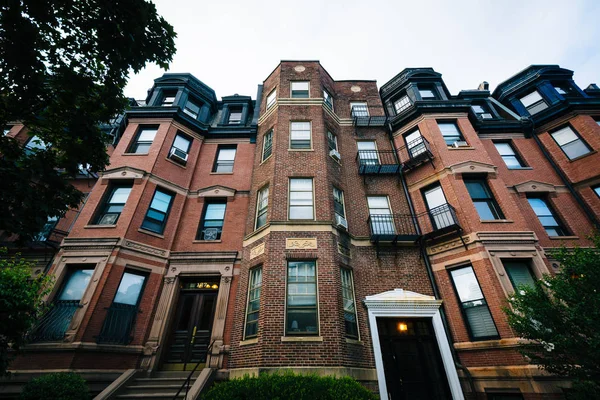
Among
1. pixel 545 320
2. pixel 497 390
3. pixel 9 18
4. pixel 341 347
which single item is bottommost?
pixel 497 390

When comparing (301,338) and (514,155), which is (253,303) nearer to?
(301,338)

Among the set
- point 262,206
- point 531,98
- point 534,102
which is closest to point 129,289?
point 262,206

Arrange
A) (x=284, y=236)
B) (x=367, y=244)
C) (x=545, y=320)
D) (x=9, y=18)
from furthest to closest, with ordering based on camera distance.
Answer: (x=367, y=244)
(x=284, y=236)
(x=545, y=320)
(x=9, y=18)

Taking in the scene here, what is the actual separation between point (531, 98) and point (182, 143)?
2105 cm

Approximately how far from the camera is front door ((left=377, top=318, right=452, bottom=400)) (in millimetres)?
8734

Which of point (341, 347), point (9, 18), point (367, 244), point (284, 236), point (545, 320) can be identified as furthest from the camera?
point (367, 244)

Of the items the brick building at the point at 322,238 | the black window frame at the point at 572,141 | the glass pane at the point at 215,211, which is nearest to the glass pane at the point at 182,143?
the brick building at the point at 322,238

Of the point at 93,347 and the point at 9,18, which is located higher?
the point at 9,18

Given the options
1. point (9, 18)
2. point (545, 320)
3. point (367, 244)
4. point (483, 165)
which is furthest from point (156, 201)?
point (483, 165)

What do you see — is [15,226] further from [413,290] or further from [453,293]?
[453,293]

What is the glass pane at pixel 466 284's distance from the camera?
9.47m

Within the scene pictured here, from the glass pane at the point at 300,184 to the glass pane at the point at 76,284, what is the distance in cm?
850

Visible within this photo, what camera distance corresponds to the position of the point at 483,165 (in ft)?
38.8

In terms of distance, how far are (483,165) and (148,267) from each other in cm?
1534
